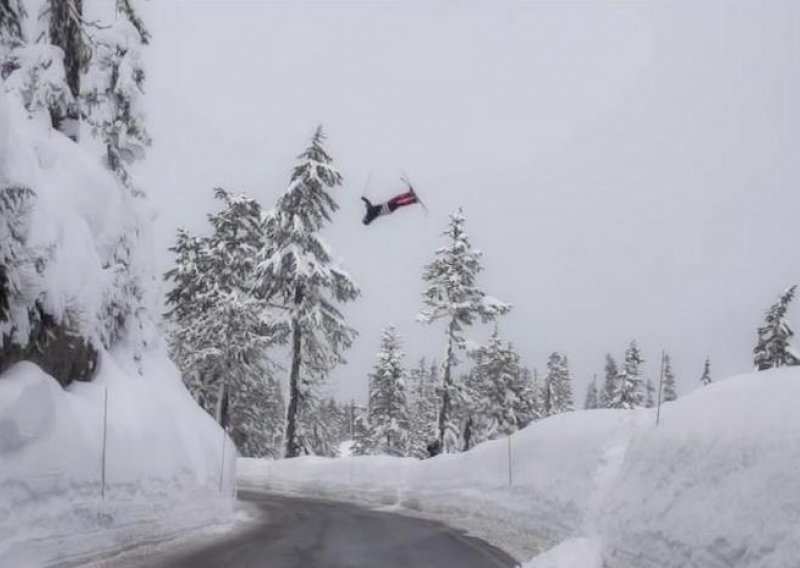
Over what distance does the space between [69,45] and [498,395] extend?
35.9 metres

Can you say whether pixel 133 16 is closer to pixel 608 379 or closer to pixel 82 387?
pixel 82 387

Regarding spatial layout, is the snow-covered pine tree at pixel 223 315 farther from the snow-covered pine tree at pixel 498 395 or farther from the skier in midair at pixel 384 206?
the snow-covered pine tree at pixel 498 395

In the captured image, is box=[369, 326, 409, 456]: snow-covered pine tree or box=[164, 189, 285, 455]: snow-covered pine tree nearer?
box=[164, 189, 285, 455]: snow-covered pine tree

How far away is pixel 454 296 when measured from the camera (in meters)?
38.2

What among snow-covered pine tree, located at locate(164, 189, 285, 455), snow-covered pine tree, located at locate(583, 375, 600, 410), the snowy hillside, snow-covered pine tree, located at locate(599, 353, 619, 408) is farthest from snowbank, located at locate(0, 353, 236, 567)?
snow-covered pine tree, located at locate(583, 375, 600, 410)

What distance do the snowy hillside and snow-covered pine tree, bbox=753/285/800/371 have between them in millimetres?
29850

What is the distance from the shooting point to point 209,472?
16.1 metres

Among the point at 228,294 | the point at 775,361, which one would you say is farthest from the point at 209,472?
the point at 775,361

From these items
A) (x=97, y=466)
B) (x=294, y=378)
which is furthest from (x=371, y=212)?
(x=97, y=466)

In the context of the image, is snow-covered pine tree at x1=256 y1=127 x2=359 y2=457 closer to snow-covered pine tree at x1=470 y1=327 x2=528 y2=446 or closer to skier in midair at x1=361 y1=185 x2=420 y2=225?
skier in midair at x1=361 y1=185 x2=420 y2=225

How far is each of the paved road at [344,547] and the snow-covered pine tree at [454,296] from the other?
62.4ft

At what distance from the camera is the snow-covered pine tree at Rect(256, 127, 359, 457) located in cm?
3189

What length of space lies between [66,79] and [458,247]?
26.5 metres

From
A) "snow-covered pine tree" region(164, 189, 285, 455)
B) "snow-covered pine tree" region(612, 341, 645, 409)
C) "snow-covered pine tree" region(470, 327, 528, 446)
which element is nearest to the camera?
"snow-covered pine tree" region(164, 189, 285, 455)
